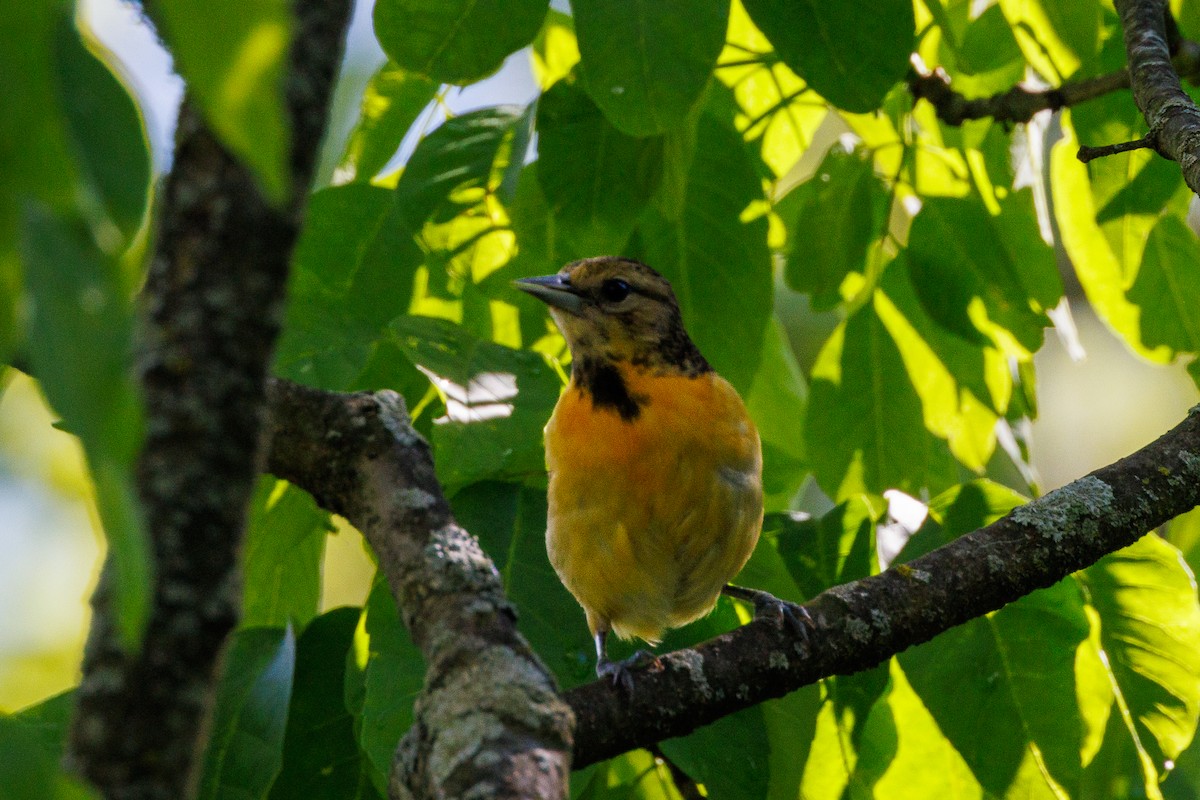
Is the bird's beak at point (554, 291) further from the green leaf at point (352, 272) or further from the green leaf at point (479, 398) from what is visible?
the green leaf at point (479, 398)

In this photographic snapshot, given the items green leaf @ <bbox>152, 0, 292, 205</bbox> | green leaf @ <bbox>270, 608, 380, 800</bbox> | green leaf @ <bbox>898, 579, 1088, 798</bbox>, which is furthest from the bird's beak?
green leaf @ <bbox>152, 0, 292, 205</bbox>

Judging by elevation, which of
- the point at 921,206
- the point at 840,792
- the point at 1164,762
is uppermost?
the point at 921,206

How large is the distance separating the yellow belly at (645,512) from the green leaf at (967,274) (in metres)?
0.88

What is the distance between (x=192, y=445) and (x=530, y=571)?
2240 mm

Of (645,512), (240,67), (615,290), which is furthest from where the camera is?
(615,290)

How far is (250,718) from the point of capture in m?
3.39

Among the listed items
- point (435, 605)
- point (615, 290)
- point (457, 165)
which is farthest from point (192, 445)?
point (615, 290)

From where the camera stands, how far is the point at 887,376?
475 centimetres

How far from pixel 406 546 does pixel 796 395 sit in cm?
286

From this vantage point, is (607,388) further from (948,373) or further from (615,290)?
(948,373)

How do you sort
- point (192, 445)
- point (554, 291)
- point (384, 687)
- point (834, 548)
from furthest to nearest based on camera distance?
point (554, 291) < point (834, 548) < point (384, 687) < point (192, 445)

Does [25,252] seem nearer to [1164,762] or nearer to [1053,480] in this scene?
[1164,762]

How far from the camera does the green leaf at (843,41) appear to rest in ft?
12.1

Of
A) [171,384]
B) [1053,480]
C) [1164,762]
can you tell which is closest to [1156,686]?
[1164,762]
